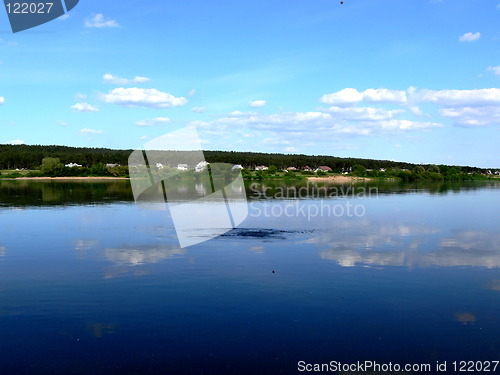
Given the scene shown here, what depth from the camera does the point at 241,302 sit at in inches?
647

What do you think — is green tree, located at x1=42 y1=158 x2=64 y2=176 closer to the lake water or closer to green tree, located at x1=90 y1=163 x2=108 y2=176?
green tree, located at x1=90 y1=163 x2=108 y2=176

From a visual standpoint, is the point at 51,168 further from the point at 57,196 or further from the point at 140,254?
the point at 140,254

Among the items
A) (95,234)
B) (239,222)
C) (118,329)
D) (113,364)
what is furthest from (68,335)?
(239,222)

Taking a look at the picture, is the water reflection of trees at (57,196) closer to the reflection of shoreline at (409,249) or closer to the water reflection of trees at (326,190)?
the water reflection of trees at (326,190)

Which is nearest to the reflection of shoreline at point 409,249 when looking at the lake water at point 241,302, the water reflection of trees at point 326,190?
the lake water at point 241,302

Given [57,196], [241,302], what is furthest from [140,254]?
[57,196]

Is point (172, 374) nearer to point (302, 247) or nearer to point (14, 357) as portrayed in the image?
point (14, 357)

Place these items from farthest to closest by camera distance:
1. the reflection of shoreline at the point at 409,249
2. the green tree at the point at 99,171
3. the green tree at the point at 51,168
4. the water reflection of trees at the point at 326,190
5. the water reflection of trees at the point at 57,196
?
1. the green tree at the point at 99,171
2. the green tree at the point at 51,168
3. the water reflection of trees at the point at 326,190
4. the water reflection of trees at the point at 57,196
5. the reflection of shoreline at the point at 409,249

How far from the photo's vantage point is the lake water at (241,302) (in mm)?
12078

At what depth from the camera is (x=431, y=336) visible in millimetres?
13461

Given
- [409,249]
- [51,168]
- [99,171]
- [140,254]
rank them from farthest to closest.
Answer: [99,171] < [51,168] < [409,249] < [140,254]

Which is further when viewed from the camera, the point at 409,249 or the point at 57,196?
the point at 57,196

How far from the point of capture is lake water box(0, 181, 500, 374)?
12.1 m

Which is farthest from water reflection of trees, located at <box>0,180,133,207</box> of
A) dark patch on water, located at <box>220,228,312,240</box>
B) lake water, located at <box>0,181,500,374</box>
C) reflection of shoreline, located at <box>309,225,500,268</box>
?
reflection of shoreline, located at <box>309,225,500,268</box>
